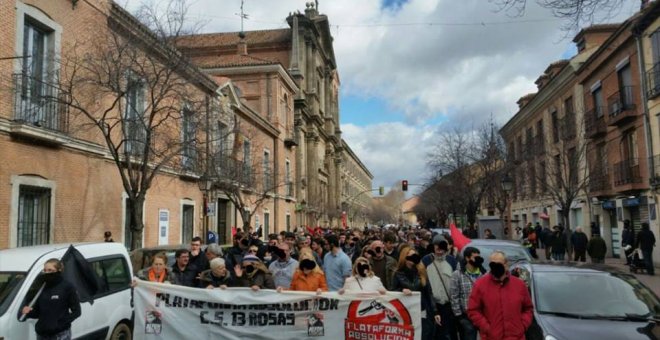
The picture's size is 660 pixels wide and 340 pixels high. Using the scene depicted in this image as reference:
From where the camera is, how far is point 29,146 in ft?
47.2

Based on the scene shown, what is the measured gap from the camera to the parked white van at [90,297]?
6.04 m

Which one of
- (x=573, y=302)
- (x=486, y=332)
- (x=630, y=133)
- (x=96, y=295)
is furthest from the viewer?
(x=630, y=133)

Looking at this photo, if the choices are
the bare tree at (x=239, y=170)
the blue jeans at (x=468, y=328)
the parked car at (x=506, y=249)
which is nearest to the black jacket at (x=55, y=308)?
the blue jeans at (x=468, y=328)

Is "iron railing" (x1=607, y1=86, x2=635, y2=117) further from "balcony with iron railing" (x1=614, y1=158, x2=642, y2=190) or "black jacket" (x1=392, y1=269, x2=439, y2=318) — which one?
"black jacket" (x1=392, y1=269, x2=439, y2=318)

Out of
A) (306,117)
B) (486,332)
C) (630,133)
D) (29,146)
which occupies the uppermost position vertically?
(306,117)

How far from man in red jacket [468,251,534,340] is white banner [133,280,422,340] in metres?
1.05

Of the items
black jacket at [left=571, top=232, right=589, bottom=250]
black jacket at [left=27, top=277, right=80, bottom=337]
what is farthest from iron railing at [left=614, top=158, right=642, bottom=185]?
black jacket at [left=27, top=277, right=80, bottom=337]

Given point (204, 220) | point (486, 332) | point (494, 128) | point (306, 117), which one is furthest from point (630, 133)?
point (306, 117)

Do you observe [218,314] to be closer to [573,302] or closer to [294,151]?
[573,302]

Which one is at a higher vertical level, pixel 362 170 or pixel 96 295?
pixel 362 170

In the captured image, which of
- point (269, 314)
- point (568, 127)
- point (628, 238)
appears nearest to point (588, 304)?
point (269, 314)

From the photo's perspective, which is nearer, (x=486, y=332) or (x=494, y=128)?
(x=486, y=332)

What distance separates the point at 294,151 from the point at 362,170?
76483mm

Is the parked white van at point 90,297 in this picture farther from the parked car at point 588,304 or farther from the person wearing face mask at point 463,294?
the parked car at point 588,304
